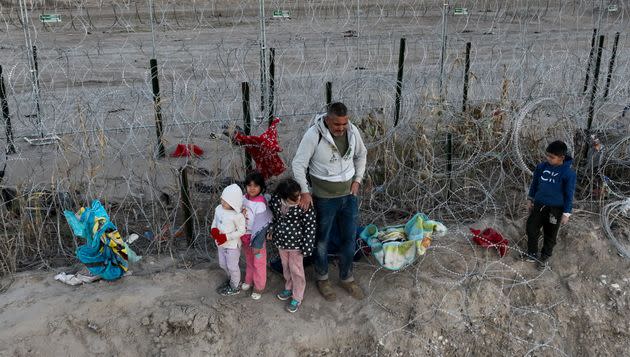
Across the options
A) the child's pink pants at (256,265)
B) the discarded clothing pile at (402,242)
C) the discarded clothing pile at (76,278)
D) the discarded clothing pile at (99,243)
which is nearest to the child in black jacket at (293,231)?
the child's pink pants at (256,265)

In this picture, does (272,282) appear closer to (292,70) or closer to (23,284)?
(23,284)

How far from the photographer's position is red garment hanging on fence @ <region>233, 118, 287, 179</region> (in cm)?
481

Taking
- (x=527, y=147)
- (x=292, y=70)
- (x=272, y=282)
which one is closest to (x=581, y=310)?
(x=527, y=147)

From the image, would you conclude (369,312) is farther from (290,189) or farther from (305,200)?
(290,189)

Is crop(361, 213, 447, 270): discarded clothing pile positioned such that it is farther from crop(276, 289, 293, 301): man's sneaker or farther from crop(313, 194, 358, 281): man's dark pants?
crop(276, 289, 293, 301): man's sneaker

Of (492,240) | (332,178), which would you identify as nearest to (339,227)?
(332,178)

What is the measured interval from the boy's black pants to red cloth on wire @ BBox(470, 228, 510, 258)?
7.9 inches

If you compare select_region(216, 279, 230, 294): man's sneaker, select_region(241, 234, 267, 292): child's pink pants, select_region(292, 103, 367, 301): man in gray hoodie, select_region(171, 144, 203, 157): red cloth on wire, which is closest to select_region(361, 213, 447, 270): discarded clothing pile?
select_region(292, 103, 367, 301): man in gray hoodie

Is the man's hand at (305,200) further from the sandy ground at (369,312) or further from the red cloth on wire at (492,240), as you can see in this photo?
the red cloth on wire at (492,240)

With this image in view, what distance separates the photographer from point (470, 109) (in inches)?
254

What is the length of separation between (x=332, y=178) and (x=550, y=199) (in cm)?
165

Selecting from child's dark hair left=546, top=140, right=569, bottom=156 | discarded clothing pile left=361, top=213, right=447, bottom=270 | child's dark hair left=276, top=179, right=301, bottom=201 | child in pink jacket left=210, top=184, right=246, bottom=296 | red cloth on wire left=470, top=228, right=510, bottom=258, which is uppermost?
child's dark hair left=546, top=140, right=569, bottom=156

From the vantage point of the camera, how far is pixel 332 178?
3.98 m

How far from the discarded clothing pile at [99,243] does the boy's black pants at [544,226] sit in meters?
2.98
